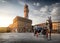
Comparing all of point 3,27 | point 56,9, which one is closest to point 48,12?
point 56,9

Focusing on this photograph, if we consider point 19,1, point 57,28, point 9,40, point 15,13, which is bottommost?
point 9,40

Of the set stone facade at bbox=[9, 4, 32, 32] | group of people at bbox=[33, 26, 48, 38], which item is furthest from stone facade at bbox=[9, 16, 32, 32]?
group of people at bbox=[33, 26, 48, 38]

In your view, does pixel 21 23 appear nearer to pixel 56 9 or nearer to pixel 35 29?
pixel 35 29

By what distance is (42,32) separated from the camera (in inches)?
131

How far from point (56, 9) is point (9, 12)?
2.59 feet

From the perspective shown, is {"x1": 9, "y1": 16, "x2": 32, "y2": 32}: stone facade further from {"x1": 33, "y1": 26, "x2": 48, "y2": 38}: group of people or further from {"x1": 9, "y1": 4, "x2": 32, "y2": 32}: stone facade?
{"x1": 33, "y1": 26, "x2": 48, "y2": 38}: group of people

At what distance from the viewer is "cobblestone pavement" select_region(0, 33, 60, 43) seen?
3289 mm

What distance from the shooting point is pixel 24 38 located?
3.32m

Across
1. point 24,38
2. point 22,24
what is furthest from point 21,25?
point 24,38

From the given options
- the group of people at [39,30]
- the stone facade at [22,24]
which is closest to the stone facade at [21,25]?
the stone facade at [22,24]

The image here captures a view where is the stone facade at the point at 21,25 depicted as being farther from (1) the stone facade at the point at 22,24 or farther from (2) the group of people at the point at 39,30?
(2) the group of people at the point at 39,30

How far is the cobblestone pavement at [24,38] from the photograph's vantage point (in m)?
3.29

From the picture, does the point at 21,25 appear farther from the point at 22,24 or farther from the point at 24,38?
the point at 24,38

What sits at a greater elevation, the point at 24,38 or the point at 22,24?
the point at 22,24
